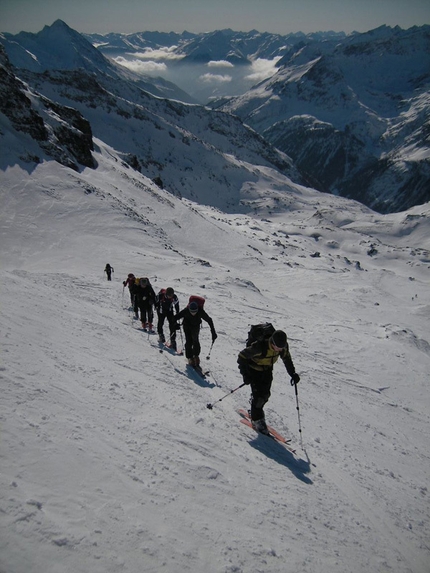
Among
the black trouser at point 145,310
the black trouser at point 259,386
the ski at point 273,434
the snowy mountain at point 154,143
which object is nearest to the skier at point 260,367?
the black trouser at point 259,386

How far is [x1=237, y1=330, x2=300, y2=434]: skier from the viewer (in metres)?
7.29

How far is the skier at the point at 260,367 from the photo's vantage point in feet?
23.9

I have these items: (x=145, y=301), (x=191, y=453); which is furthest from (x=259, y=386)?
(x=145, y=301)

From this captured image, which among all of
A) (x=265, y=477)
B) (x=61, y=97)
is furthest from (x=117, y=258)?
(x=61, y=97)

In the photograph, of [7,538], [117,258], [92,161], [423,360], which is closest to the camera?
[7,538]

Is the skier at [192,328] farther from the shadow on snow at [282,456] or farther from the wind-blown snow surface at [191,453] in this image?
the shadow on snow at [282,456]

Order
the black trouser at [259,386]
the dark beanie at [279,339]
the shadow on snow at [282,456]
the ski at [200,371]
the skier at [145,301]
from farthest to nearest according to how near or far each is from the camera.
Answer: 1. the skier at [145,301]
2. the ski at [200,371]
3. the black trouser at [259,386]
4. the dark beanie at [279,339]
5. the shadow on snow at [282,456]

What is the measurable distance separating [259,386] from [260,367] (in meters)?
0.42

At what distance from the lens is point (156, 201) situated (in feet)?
190

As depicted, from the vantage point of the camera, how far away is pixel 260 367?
7.45 metres

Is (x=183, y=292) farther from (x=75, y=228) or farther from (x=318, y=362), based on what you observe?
(x=75, y=228)

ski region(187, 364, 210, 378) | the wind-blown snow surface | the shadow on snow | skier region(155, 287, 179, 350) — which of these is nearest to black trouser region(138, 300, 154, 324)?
the wind-blown snow surface

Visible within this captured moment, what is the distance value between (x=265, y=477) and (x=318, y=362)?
29.6 feet

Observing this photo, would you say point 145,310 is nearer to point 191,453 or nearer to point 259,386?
point 259,386
